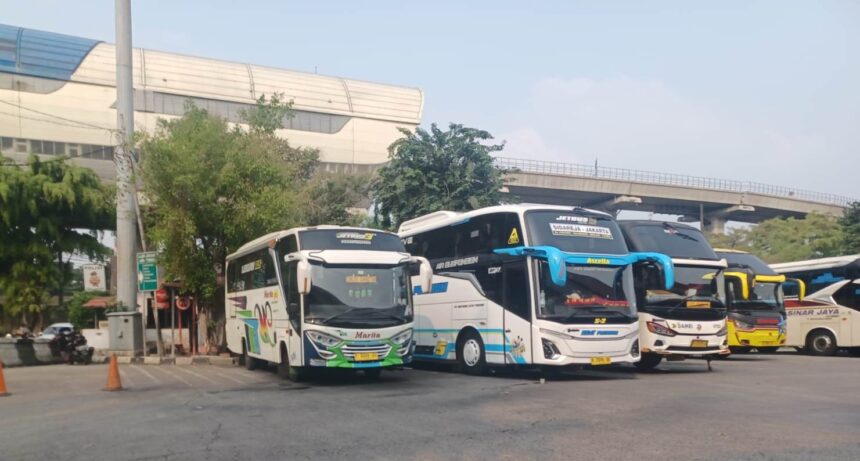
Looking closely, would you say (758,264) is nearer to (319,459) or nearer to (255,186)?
(255,186)

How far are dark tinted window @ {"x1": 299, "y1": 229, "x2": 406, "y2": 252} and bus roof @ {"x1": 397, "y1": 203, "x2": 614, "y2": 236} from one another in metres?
2.26

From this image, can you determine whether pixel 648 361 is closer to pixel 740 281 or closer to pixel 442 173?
pixel 740 281

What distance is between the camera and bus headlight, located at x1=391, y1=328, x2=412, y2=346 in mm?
15070

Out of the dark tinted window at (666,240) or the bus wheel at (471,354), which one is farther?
the dark tinted window at (666,240)

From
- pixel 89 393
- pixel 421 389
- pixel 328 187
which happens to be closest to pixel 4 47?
pixel 328 187

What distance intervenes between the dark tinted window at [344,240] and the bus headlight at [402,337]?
5.90 feet

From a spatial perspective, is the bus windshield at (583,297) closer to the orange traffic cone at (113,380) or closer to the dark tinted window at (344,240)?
the dark tinted window at (344,240)

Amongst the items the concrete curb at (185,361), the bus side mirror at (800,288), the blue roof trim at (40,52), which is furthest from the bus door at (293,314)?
the blue roof trim at (40,52)

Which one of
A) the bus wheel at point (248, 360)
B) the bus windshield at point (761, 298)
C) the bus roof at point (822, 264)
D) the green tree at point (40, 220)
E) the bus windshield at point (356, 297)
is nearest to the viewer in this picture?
the bus windshield at point (356, 297)

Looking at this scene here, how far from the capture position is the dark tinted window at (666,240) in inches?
692

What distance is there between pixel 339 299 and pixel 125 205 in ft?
39.6

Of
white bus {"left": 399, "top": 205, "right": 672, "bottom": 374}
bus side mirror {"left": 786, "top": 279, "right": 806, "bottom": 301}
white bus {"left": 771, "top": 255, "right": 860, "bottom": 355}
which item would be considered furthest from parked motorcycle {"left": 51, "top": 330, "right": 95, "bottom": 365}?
white bus {"left": 771, "top": 255, "right": 860, "bottom": 355}

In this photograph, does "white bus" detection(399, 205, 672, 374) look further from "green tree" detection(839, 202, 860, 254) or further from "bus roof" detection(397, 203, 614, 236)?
"green tree" detection(839, 202, 860, 254)

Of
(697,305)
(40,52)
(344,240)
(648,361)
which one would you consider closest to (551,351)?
(697,305)
